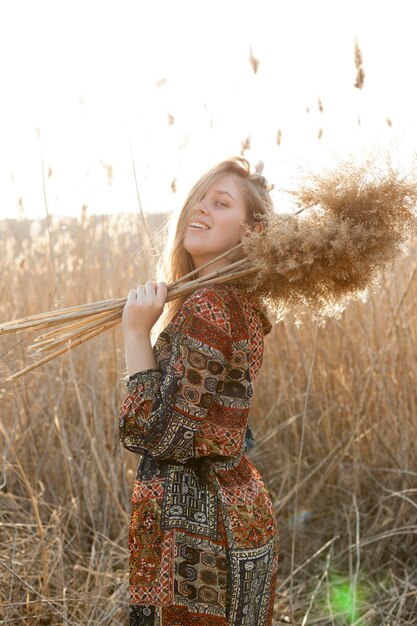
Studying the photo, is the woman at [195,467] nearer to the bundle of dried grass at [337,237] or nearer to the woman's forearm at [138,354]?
the woman's forearm at [138,354]

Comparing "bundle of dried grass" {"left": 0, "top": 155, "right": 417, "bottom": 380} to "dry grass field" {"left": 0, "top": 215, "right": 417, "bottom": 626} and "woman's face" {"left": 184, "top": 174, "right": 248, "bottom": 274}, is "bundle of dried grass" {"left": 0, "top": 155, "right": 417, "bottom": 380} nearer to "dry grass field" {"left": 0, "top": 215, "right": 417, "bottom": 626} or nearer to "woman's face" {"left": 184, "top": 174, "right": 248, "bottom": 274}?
"woman's face" {"left": 184, "top": 174, "right": 248, "bottom": 274}

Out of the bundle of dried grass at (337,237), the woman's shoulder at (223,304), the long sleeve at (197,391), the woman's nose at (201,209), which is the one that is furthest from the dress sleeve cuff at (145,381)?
the woman's nose at (201,209)

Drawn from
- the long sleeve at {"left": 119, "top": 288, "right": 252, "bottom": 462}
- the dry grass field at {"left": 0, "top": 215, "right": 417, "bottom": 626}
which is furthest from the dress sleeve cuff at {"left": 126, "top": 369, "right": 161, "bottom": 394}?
the dry grass field at {"left": 0, "top": 215, "right": 417, "bottom": 626}

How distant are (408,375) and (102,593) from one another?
1400mm

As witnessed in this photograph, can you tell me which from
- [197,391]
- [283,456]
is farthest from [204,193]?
[283,456]

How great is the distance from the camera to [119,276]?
138 inches

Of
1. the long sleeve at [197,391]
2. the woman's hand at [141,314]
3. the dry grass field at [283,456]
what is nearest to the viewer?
the long sleeve at [197,391]

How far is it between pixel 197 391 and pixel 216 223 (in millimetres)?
414

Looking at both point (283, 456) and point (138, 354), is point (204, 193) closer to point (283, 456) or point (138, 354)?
point (138, 354)

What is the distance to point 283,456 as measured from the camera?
131 inches

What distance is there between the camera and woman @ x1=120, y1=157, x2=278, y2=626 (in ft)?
4.81

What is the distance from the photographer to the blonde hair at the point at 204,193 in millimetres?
1724

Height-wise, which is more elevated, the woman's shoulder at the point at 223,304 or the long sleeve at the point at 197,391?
the woman's shoulder at the point at 223,304

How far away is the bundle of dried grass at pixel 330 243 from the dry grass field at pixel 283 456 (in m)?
1.12
